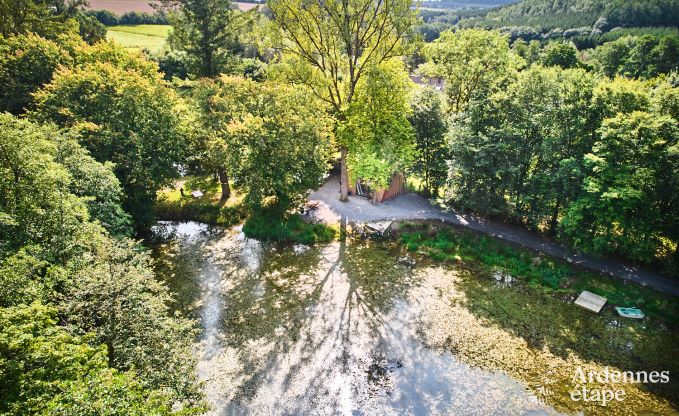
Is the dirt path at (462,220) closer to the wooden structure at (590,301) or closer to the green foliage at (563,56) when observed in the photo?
the wooden structure at (590,301)

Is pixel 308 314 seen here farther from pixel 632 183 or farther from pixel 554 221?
pixel 632 183

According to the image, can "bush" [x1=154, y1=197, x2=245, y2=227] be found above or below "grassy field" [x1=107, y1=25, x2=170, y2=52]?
below

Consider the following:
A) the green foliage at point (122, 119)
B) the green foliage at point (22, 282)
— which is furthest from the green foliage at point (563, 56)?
the green foliage at point (22, 282)

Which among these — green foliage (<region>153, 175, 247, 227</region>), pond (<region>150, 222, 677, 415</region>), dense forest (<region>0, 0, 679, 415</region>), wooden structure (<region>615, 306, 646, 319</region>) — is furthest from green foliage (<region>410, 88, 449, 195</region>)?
green foliage (<region>153, 175, 247, 227</region>)

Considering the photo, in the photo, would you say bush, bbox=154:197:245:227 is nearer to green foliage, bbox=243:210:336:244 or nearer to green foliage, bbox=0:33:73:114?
green foliage, bbox=243:210:336:244

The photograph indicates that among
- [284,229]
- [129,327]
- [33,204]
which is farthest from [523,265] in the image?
[33,204]

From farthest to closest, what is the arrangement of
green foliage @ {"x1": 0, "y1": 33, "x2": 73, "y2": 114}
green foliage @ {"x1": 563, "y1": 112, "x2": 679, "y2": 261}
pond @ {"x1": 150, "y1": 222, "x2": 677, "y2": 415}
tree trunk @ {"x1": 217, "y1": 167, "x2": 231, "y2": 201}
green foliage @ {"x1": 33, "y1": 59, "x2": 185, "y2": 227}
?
tree trunk @ {"x1": 217, "y1": 167, "x2": 231, "y2": 201}
green foliage @ {"x1": 0, "y1": 33, "x2": 73, "y2": 114}
green foliage @ {"x1": 33, "y1": 59, "x2": 185, "y2": 227}
green foliage @ {"x1": 563, "y1": 112, "x2": 679, "y2": 261}
pond @ {"x1": 150, "y1": 222, "x2": 677, "y2": 415}

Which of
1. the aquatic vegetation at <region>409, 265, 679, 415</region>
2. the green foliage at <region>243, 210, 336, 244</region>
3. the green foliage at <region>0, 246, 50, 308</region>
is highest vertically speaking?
the green foliage at <region>0, 246, 50, 308</region>

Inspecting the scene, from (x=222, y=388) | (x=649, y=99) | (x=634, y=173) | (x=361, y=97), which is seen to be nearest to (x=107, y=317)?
(x=222, y=388)
